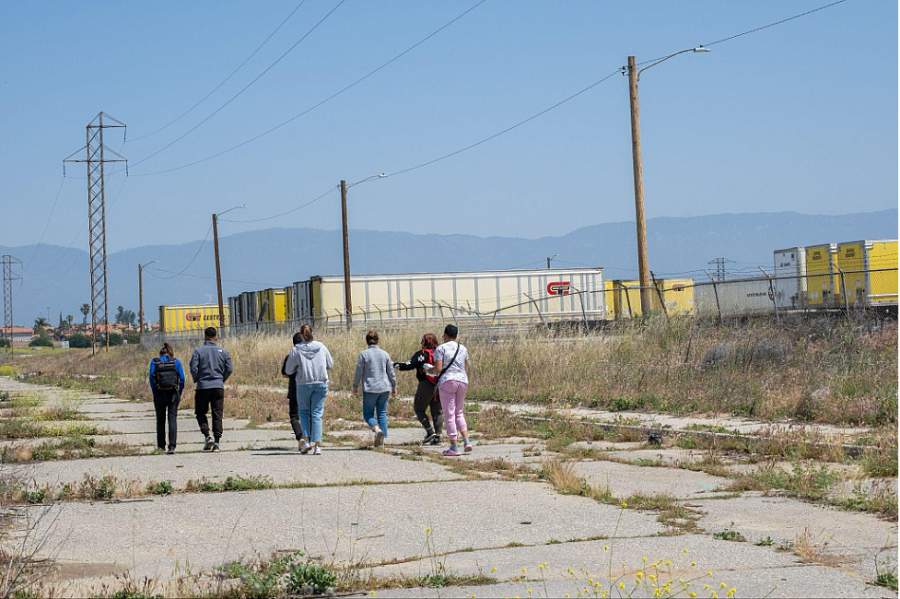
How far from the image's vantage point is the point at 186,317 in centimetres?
7400

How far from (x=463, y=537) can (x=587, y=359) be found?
15.1 metres

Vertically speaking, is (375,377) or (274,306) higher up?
(274,306)

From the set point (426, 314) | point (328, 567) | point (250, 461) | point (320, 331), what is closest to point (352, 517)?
point (328, 567)

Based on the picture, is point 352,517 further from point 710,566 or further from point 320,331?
point 320,331

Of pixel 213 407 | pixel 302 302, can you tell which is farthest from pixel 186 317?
pixel 213 407

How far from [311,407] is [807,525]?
757 centimetres

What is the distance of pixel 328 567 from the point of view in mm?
6391

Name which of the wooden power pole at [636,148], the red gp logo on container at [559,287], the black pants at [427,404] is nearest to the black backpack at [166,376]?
the black pants at [427,404]

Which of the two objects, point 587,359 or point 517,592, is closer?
point 517,592

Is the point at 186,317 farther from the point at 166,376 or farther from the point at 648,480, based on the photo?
the point at 648,480

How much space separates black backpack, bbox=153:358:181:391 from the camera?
14.0 m

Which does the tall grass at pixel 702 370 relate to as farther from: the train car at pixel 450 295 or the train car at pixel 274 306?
the train car at pixel 274 306

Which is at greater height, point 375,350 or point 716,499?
point 375,350

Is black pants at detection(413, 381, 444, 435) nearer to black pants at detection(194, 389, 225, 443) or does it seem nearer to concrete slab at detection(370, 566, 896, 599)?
black pants at detection(194, 389, 225, 443)
